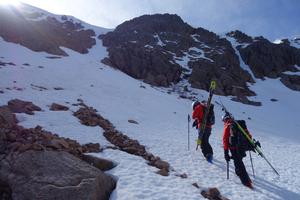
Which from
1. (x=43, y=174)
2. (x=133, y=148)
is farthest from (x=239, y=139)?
(x=43, y=174)

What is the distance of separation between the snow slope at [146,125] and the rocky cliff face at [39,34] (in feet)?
12.7

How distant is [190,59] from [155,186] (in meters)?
69.1

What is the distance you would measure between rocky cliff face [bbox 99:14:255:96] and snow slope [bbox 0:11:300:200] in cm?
851

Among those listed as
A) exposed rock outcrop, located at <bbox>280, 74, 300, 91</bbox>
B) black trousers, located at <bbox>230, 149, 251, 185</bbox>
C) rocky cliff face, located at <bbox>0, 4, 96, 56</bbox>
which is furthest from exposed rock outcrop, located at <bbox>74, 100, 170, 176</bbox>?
exposed rock outcrop, located at <bbox>280, 74, 300, 91</bbox>

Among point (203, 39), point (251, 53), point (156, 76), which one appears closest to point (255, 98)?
point (156, 76)

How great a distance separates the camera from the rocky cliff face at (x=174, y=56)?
2635 inches

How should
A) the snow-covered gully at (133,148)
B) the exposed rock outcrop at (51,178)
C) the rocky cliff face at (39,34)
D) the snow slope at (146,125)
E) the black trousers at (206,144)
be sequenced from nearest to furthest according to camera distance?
1. the exposed rock outcrop at (51,178)
2. the snow-covered gully at (133,148)
3. the snow slope at (146,125)
4. the black trousers at (206,144)
5. the rocky cliff face at (39,34)

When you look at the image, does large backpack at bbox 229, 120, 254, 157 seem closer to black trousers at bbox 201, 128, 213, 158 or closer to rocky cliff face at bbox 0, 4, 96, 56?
black trousers at bbox 201, 128, 213, 158

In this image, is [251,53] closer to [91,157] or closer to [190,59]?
[190,59]

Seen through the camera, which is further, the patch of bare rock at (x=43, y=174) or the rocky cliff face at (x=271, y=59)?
the rocky cliff face at (x=271, y=59)

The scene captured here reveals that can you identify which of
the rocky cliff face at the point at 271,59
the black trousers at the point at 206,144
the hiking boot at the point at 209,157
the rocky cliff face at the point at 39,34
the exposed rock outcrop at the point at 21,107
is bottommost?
the exposed rock outcrop at the point at 21,107

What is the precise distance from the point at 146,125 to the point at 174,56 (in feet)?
184

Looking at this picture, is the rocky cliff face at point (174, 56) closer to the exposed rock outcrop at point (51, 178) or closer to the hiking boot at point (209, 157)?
the hiking boot at point (209, 157)

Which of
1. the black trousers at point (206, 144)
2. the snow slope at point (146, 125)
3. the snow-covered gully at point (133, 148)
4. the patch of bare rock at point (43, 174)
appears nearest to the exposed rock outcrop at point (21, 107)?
the snow slope at point (146, 125)
